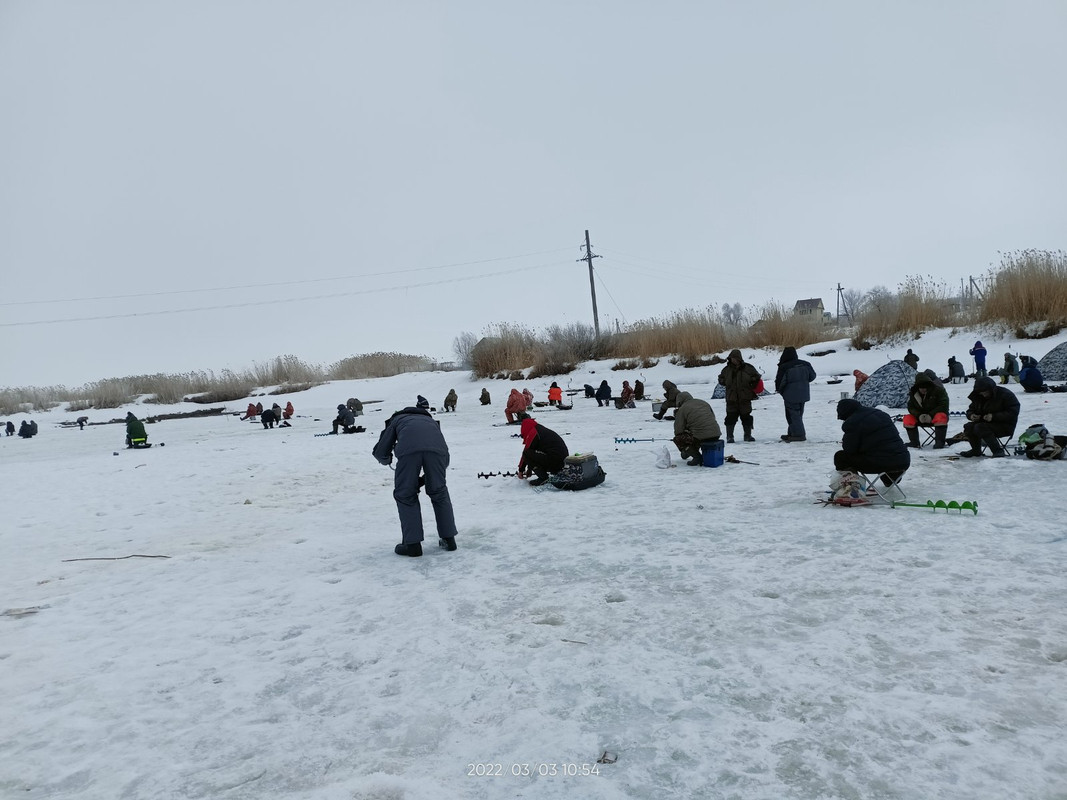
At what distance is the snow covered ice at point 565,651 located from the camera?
286cm

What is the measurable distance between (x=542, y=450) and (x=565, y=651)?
19.0 feet

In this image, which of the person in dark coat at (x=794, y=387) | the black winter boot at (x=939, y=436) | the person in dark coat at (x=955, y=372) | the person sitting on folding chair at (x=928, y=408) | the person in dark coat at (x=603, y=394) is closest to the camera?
the person sitting on folding chair at (x=928, y=408)

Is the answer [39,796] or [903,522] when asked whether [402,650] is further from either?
[903,522]

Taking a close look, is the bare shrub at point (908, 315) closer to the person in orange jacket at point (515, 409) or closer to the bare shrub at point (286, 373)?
the person in orange jacket at point (515, 409)

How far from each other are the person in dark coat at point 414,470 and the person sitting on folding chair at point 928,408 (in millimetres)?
7896

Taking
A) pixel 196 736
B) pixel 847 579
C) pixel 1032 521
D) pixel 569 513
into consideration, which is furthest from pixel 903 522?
pixel 196 736

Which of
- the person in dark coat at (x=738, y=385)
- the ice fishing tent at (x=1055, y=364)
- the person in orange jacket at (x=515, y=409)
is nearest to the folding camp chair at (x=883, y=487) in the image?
the person in dark coat at (x=738, y=385)

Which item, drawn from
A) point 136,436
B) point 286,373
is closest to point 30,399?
point 286,373

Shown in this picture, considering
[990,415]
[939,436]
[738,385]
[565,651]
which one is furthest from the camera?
[738,385]

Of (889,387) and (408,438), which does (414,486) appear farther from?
(889,387)

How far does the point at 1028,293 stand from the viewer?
2170 centimetres

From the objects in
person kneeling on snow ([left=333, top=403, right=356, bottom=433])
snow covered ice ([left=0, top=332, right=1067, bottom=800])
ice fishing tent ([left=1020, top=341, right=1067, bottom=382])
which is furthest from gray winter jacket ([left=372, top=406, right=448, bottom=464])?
ice fishing tent ([left=1020, top=341, right=1067, bottom=382])

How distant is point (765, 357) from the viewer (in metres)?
28.5

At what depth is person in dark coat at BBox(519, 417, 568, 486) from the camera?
31.8 feet
